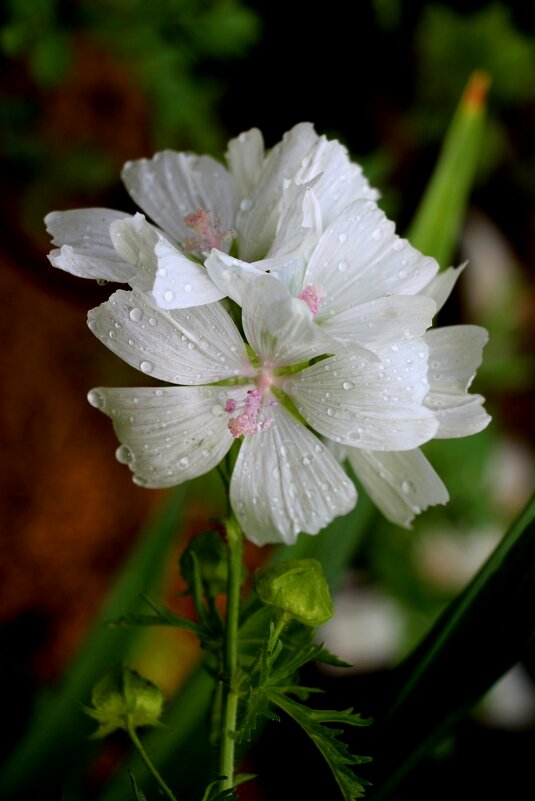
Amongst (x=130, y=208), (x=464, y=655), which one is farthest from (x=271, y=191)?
(x=130, y=208)

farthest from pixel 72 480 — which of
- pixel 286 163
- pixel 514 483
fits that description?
pixel 286 163

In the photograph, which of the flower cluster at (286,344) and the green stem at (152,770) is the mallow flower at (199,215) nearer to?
the flower cluster at (286,344)

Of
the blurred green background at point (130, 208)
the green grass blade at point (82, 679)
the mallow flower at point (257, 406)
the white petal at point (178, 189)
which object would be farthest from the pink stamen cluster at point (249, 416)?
the blurred green background at point (130, 208)

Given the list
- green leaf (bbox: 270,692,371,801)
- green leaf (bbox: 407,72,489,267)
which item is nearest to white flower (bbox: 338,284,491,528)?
green leaf (bbox: 270,692,371,801)


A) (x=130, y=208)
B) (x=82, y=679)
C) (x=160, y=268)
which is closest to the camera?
(x=160, y=268)

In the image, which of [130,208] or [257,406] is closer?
[257,406]

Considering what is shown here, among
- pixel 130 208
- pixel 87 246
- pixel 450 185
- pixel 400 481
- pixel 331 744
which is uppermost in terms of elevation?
pixel 130 208

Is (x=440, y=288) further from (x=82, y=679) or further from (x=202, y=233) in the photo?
(x=82, y=679)
